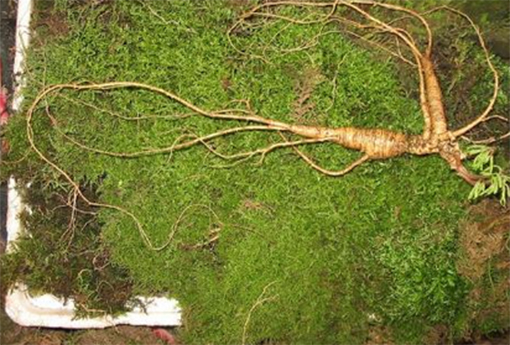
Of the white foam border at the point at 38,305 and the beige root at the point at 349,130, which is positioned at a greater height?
the beige root at the point at 349,130

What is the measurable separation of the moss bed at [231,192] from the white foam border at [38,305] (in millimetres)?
43

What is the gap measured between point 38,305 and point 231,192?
75cm

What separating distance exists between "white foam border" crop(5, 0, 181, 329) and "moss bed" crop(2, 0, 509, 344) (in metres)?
0.04

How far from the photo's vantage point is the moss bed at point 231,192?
1657 millimetres

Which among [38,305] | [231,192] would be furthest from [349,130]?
[38,305]

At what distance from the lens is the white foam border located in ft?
5.52

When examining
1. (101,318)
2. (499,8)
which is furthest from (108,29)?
(499,8)

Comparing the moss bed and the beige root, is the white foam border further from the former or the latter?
the beige root

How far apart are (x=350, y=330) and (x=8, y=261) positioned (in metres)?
1.15

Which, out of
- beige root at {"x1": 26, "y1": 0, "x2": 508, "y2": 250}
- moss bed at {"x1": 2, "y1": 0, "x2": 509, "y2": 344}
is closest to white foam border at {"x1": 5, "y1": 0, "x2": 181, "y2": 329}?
moss bed at {"x1": 2, "y1": 0, "x2": 509, "y2": 344}

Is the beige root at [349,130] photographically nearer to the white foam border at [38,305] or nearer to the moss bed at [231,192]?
the moss bed at [231,192]

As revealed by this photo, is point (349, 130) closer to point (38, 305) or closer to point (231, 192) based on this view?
point (231, 192)

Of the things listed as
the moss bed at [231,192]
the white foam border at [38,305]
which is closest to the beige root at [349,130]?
the moss bed at [231,192]

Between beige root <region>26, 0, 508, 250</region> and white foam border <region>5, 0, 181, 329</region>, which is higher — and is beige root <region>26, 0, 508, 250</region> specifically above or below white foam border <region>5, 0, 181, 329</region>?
above
